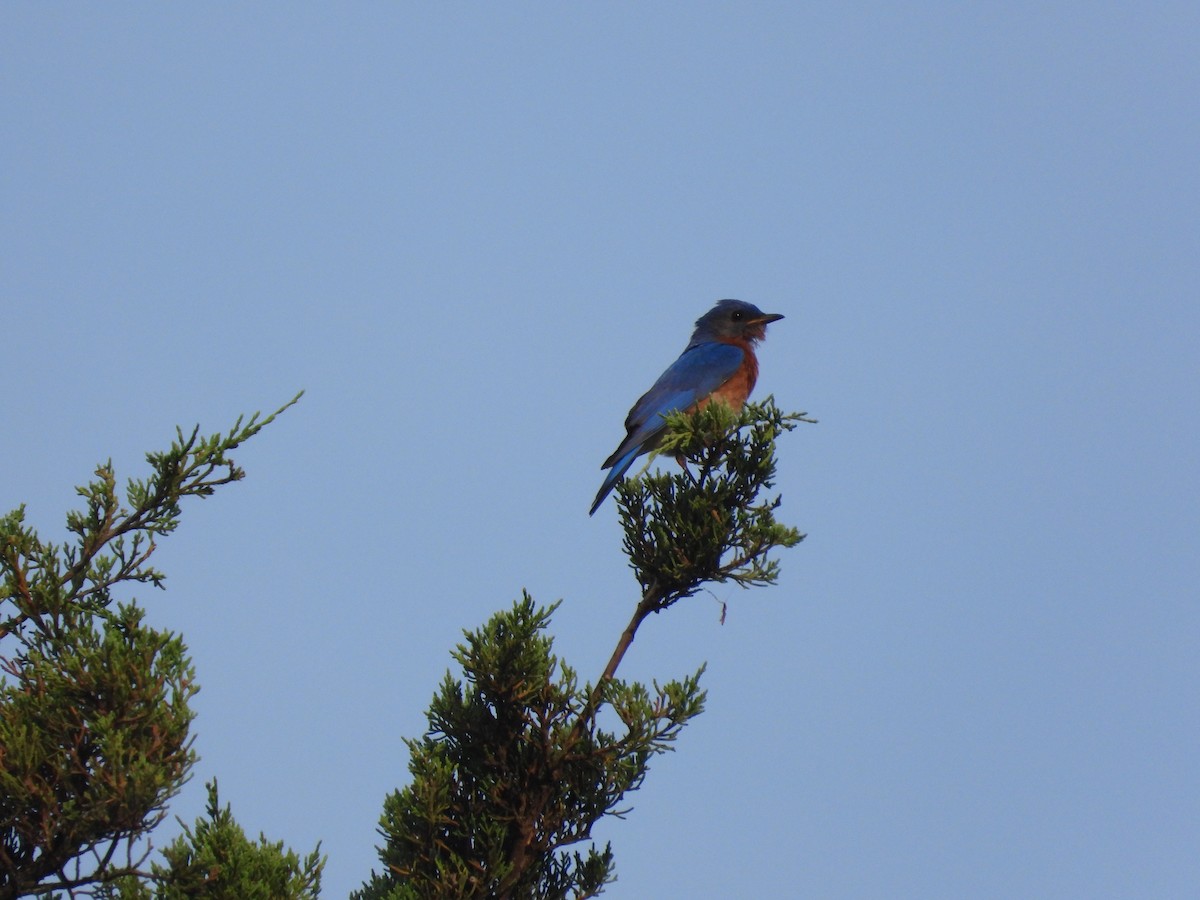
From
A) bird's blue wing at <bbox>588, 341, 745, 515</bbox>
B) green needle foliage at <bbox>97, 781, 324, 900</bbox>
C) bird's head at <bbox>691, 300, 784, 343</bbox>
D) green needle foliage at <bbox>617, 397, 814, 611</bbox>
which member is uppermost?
bird's head at <bbox>691, 300, 784, 343</bbox>

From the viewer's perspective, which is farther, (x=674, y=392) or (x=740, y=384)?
(x=740, y=384)

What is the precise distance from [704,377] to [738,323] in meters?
1.11

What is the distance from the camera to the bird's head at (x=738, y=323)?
964 cm

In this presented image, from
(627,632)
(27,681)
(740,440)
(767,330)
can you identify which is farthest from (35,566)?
(767,330)

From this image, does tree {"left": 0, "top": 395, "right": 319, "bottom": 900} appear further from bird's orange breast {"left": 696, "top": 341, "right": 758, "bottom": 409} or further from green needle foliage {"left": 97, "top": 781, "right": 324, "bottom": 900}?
bird's orange breast {"left": 696, "top": 341, "right": 758, "bottom": 409}

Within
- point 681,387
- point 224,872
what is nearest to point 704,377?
point 681,387

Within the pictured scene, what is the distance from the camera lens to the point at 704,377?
8.75 meters

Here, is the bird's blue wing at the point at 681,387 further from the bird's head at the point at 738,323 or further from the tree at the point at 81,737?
Answer: the tree at the point at 81,737

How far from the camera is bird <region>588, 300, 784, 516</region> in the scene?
780 centimetres

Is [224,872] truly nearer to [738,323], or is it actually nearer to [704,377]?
[704,377]

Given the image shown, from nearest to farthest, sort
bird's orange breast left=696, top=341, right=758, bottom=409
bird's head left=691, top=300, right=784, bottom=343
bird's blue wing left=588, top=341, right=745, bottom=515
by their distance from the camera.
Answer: bird's blue wing left=588, top=341, right=745, bottom=515 < bird's orange breast left=696, top=341, right=758, bottom=409 < bird's head left=691, top=300, right=784, bottom=343

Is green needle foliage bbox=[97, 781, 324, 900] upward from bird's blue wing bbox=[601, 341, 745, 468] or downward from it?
downward

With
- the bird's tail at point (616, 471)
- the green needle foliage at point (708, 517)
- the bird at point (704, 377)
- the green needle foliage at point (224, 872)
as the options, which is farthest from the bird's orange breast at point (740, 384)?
the green needle foliage at point (224, 872)

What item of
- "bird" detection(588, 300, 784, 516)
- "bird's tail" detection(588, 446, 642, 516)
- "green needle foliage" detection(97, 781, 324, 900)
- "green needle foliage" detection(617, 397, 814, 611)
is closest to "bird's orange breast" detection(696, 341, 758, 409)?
"bird" detection(588, 300, 784, 516)
